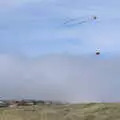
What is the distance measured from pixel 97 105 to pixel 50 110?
9.93 meters

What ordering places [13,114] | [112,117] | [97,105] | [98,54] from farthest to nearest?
[97,105]
[13,114]
[112,117]
[98,54]

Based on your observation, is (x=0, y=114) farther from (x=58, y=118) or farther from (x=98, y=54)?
(x=98, y=54)

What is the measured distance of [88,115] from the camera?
8281cm

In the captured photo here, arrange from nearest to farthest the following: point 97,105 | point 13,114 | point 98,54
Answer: point 98,54 → point 13,114 → point 97,105

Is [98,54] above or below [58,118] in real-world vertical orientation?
above

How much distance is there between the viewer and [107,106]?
89625 millimetres

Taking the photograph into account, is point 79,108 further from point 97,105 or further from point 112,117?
point 112,117

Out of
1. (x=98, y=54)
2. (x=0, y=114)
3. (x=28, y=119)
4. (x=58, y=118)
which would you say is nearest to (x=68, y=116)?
(x=58, y=118)

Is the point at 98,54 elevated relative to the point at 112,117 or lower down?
elevated

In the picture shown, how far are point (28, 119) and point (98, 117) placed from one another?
1173cm

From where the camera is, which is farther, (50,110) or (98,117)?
(50,110)

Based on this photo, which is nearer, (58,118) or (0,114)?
(58,118)

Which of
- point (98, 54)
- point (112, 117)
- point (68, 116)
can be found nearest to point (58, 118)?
point (68, 116)

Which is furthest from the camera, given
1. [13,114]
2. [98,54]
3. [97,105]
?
[97,105]
